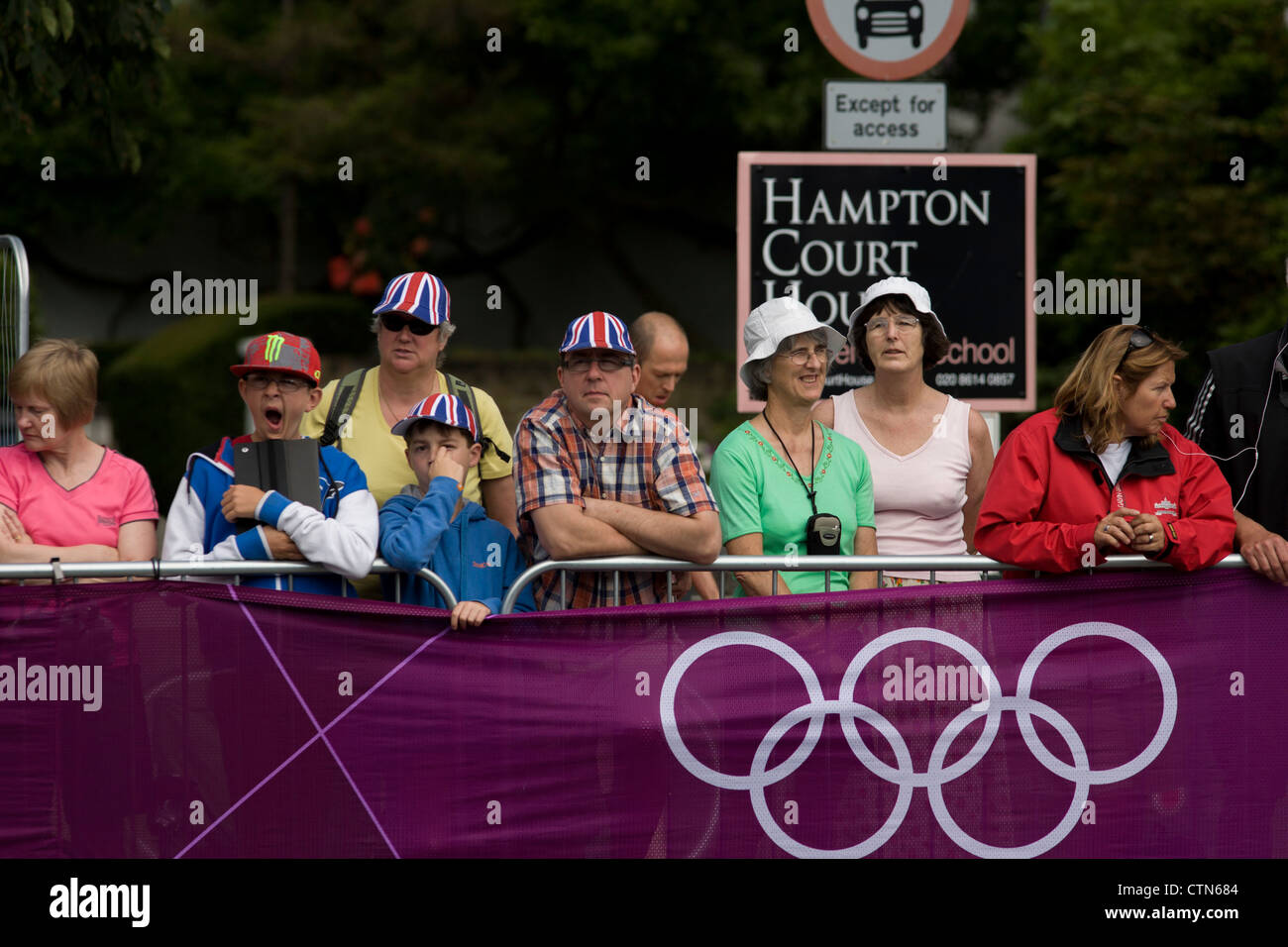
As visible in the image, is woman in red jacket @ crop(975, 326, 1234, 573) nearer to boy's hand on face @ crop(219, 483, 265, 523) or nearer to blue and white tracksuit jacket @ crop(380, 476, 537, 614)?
blue and white tracksuit jacket @ crop(380, 476, 537, 614)

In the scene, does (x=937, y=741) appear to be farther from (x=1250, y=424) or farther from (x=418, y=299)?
(x=418, y=299)

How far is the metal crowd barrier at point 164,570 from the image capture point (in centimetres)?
509

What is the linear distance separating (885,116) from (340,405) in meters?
3.02

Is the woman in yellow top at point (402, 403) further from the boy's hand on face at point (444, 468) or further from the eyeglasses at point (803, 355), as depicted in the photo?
the eyeglasses at point (803, 355)

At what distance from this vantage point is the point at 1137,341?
5344 mm

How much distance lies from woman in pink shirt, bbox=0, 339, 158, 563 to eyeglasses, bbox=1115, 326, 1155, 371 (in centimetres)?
331

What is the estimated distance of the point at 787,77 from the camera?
25953 mm

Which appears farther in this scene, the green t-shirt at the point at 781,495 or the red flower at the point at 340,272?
the red flower at the point at 340,272

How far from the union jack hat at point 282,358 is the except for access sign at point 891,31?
10.2 ft

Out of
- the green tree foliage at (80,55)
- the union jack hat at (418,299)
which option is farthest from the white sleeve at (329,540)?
the green tree foliage at (80,55)

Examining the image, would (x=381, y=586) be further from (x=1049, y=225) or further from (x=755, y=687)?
(x=1049, y=225)

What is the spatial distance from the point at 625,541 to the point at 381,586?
844mm

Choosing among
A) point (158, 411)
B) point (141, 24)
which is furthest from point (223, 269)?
point (141, 24)

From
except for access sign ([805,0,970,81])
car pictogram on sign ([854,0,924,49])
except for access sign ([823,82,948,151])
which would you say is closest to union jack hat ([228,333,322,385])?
except for access sign ([823,82,948,151])
